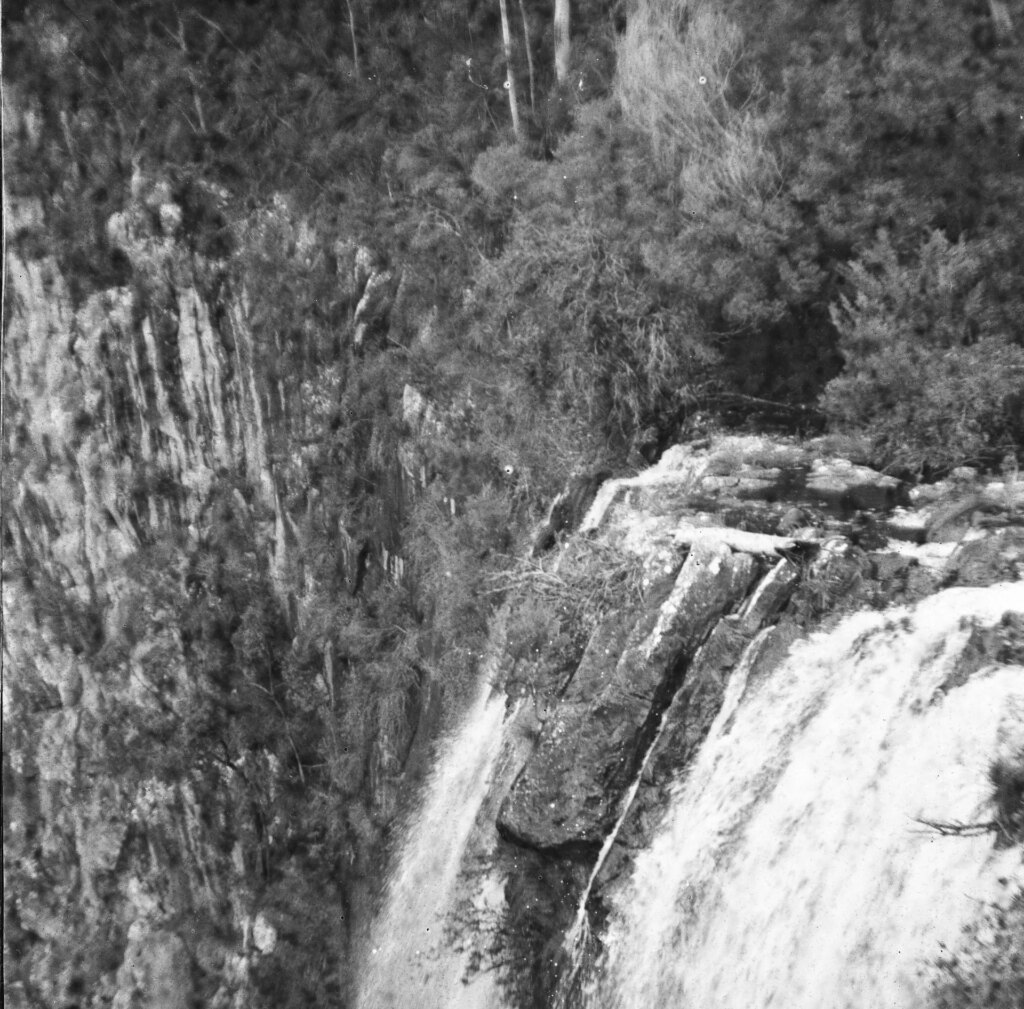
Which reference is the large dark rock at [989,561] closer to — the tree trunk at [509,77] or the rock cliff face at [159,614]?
the rock cliff face at [159,614]

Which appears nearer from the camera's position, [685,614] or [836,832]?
[836,832]

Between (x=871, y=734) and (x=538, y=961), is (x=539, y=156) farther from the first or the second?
(x=538, y=961)

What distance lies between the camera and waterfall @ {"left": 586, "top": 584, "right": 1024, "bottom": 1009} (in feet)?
11.3

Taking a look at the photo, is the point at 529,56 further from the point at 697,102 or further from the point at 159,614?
the point at 159,614

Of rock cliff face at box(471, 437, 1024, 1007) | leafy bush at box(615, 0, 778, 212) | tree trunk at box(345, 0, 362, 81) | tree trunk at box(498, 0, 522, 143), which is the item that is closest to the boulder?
rock cliff face at box(471, 437, 1024, 1007)

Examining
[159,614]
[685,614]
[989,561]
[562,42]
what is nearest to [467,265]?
[562,42]

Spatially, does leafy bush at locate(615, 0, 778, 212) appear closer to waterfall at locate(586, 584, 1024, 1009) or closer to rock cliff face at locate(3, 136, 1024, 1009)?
rock cliff face at locate(3, 136, 1024, 1009)

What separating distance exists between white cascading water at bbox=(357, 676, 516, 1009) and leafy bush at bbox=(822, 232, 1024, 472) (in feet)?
11.1

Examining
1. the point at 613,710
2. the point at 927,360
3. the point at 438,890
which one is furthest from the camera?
the point at 438,890

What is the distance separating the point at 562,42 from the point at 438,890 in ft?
22.7

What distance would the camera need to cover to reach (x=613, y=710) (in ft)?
15.6

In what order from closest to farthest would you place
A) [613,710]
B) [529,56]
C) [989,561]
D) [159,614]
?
[989,561] < [613,710] < [529,56] < [159,614]

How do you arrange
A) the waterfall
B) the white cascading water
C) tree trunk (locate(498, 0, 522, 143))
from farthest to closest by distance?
tree trunk (locate(498, 0, 522, 143)) → the white cascading water → the waterfall

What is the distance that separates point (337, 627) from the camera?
7254 mm
